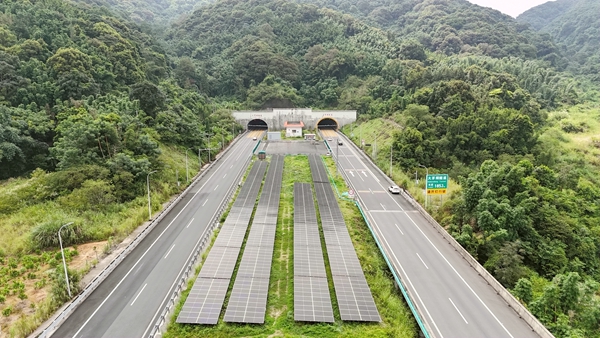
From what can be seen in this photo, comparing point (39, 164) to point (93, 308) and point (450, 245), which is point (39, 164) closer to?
point (93, 308)

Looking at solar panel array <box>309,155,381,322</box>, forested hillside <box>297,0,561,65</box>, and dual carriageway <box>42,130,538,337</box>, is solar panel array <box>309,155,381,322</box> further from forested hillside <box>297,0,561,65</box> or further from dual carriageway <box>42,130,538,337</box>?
forested hillside <box>297,0,561,65</box>

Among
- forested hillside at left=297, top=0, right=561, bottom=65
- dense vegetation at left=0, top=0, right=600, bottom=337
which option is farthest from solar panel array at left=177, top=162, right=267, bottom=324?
forested hillside at left=297, top=0, right=561, bottom=65

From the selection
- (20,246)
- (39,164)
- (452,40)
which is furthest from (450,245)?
(452,40)

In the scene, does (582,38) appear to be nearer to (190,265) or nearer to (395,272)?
(395,272)

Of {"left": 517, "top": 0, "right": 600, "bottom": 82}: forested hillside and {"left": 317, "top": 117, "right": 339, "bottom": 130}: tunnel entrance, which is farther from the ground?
{"left": 517, "top": 0, "right": 600, "bottom": 82}: forested hillside

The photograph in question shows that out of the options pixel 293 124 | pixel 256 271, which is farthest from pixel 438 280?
pixel 293 124

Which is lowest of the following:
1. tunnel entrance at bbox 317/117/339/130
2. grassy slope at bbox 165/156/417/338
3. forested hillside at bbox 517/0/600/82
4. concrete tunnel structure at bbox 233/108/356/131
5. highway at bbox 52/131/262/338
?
grassy slope at bbox 165/156/417/338

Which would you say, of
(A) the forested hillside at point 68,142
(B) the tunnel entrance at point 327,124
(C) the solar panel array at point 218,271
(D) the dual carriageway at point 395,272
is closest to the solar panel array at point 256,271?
(C) the solar panel array at point 218,271
